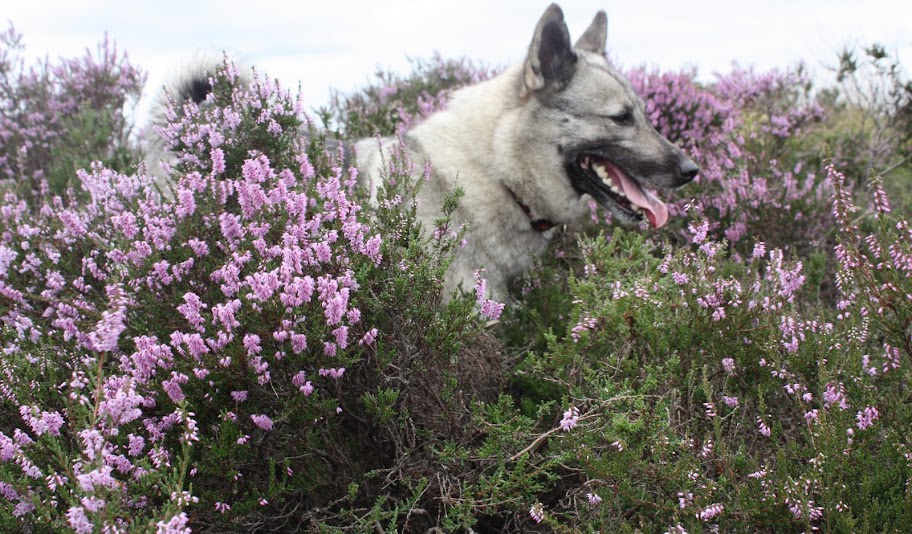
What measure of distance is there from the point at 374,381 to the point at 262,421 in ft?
1.33

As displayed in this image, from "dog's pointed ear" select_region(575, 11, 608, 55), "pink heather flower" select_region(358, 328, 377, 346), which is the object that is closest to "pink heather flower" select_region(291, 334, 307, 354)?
"pink heather flower" select_region(358, 328, 377, 346)

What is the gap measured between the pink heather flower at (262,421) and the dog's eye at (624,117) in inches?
110

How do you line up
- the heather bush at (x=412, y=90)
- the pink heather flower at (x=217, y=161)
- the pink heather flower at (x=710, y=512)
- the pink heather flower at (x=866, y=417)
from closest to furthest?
the pink heather flower at (x=710, y=512) → the pink heather flower at (x=866, y=417) → the pink heather flower at (x=217, y=161) → the heather bush at (x=412, y=90)

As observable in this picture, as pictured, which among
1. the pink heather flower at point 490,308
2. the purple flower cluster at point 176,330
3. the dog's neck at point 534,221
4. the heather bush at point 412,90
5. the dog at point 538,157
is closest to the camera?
the purple flower cluster at point 176,330

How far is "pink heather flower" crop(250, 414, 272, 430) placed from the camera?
203 centimetres

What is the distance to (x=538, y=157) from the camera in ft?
13.0

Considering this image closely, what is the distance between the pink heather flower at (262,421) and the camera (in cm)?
203

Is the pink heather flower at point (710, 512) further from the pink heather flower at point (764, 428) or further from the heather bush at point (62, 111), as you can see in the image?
the heather bush at point (62, 111)

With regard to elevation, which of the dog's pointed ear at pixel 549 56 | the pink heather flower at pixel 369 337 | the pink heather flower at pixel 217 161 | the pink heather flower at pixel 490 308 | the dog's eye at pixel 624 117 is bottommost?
the pink heather flower at pixel 369 337

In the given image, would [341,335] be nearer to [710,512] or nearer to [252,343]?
[252,343]

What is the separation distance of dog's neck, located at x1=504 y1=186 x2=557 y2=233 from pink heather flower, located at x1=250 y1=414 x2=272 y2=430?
227 cm

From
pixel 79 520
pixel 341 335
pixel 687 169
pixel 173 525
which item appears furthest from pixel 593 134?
pixel 79 520

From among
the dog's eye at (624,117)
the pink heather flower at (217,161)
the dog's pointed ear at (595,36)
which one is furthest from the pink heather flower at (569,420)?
the dog's pointed ear at (595,36)

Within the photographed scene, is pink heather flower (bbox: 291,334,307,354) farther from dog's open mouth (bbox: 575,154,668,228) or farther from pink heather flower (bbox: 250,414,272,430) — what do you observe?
dog's open mouth (bbox: 575,154,668,228)
